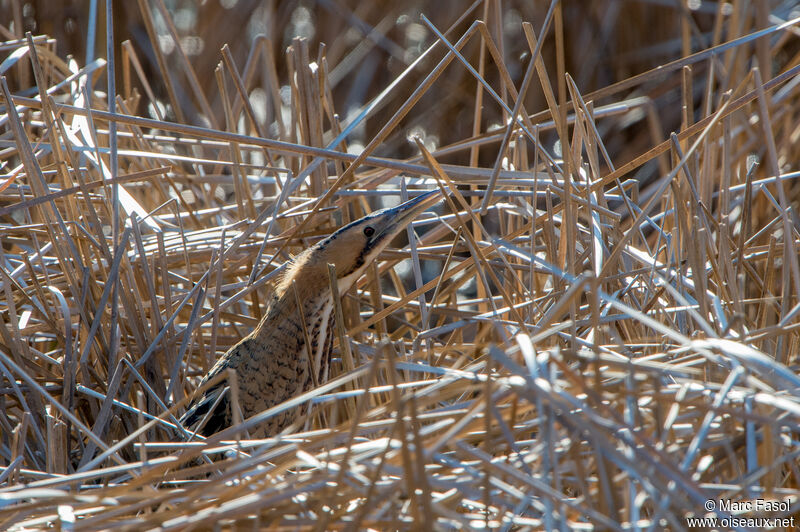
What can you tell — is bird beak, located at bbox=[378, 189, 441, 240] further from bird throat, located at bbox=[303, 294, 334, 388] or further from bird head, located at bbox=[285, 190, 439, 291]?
bird throat, located at bbox=[303, 294, 334, 388]

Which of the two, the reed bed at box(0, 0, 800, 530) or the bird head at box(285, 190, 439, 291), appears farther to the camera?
the bird head at box(285, 190, 439, 291)

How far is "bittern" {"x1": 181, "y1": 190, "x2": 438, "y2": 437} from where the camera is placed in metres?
1.78

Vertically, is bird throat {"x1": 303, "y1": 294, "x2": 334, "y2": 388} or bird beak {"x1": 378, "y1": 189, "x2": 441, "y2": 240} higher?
bird beak {"x1": 378, "y1": 189, "x2": 441, "y2": 240}

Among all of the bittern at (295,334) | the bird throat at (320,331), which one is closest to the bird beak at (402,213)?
the bittern at (295,334)

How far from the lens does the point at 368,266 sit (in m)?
1.96

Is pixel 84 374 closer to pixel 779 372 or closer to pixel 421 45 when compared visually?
pixel 779 372

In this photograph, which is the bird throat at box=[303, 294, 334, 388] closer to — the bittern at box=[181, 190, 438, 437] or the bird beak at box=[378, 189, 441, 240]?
the bittern at box=[181, 190, 438, 437]

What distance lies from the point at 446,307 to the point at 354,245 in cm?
28

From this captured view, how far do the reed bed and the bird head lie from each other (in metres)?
0.07

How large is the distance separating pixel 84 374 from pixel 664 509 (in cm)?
116

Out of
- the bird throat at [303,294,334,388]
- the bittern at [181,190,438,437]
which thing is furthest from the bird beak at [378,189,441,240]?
the bird throat at [303,294,334,388]

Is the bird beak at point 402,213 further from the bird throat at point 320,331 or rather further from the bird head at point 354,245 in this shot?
the bird throat at point 320,331

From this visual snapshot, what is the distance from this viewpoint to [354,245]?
6.15 ft

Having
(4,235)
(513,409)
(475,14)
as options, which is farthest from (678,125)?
(513,409)
